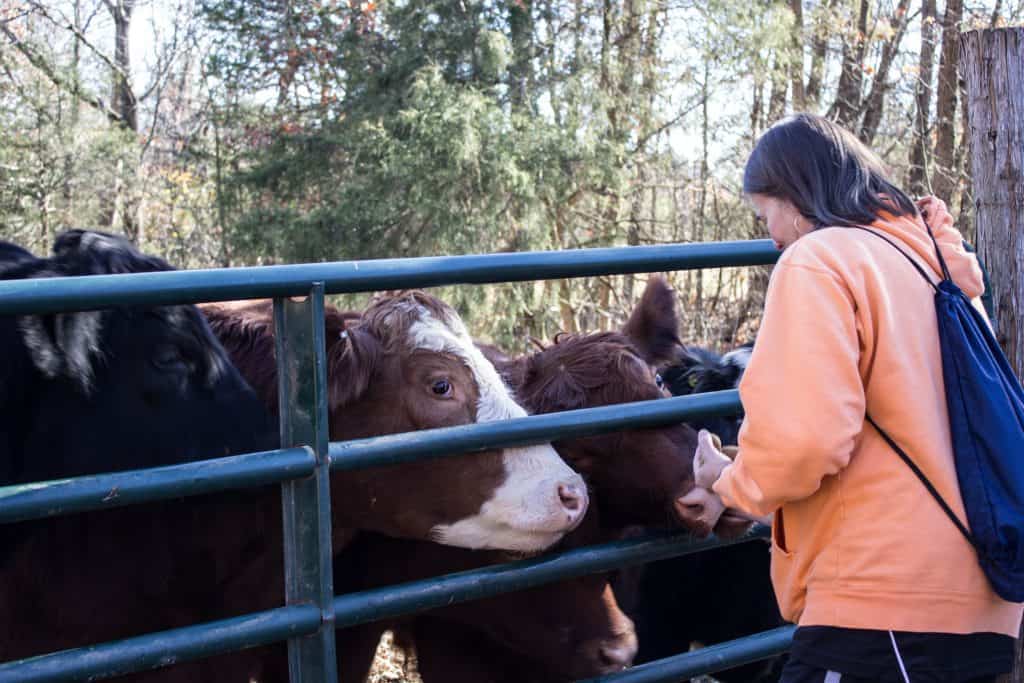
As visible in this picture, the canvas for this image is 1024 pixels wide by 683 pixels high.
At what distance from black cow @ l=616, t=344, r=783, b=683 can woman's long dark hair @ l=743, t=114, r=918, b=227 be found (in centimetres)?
242

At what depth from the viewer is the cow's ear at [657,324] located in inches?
157

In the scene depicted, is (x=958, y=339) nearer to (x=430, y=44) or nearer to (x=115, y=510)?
(x=115, y=510)

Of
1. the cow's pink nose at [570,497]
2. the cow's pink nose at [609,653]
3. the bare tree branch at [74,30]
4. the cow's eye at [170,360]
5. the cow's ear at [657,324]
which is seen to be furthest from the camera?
the bare tree branch at [74,30]

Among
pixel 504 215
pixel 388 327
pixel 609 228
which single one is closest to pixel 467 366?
pixel 388 327

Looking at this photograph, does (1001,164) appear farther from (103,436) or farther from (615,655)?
(103,436)

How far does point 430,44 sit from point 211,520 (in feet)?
32.1

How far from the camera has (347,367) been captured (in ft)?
9.71

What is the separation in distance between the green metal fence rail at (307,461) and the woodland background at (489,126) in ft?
28.5

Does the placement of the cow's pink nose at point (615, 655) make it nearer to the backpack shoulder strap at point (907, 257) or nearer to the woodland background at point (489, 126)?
the backpack shoulder strap at point (907, 257)

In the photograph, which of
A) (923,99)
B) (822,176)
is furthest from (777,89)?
(822,176)

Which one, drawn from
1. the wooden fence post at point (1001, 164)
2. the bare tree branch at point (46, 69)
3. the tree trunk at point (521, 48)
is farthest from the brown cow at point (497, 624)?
the bare tree branch at point (46, 69)

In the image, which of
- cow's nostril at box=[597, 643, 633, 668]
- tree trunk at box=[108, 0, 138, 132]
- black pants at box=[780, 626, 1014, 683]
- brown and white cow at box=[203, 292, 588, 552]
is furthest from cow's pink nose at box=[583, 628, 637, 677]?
tree trunk at box=[108, 0, 138, 132]

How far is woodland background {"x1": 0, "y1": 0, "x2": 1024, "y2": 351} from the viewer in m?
11.8

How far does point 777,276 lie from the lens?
2104mm
